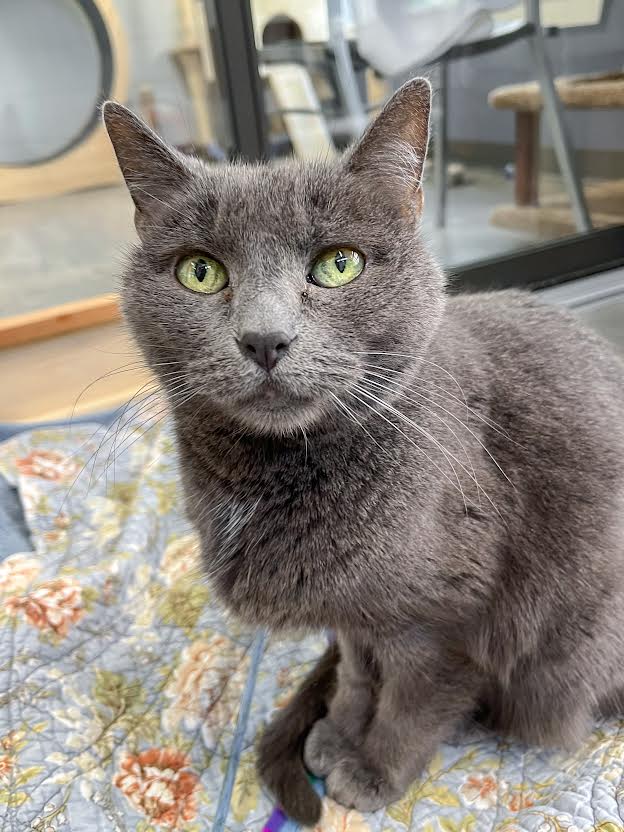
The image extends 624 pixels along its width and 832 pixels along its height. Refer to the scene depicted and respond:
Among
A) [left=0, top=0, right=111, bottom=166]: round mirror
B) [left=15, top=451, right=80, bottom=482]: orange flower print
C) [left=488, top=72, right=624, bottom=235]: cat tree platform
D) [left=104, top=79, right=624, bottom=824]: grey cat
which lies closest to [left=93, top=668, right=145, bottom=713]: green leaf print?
[left=104, top=79, right=624, bottom=824]: grey cat

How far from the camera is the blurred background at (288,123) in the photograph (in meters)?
1.75

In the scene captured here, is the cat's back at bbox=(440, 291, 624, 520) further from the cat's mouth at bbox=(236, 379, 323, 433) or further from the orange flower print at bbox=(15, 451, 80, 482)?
the orange flower print at bbox=(15, 451, 80, 482)

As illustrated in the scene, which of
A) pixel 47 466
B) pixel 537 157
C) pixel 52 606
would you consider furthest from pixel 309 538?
pixel 537 157

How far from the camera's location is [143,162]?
0.69 m

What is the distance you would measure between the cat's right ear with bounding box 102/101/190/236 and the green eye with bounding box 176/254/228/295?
0.08 m

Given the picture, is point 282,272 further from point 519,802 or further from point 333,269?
point 519,802

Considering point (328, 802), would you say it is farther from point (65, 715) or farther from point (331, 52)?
point (331, 52)

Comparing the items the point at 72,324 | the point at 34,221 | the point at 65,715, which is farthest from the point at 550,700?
the point at 34,221

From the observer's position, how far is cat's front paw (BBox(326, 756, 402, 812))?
0.82m

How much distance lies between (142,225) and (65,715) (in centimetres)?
69

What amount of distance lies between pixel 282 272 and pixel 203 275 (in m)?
0.09

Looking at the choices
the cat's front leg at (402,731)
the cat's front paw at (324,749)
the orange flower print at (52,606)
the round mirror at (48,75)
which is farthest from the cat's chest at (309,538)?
the round mirror at (48,75)

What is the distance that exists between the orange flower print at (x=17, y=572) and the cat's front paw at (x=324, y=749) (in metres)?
0.59

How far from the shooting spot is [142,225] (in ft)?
2.34
